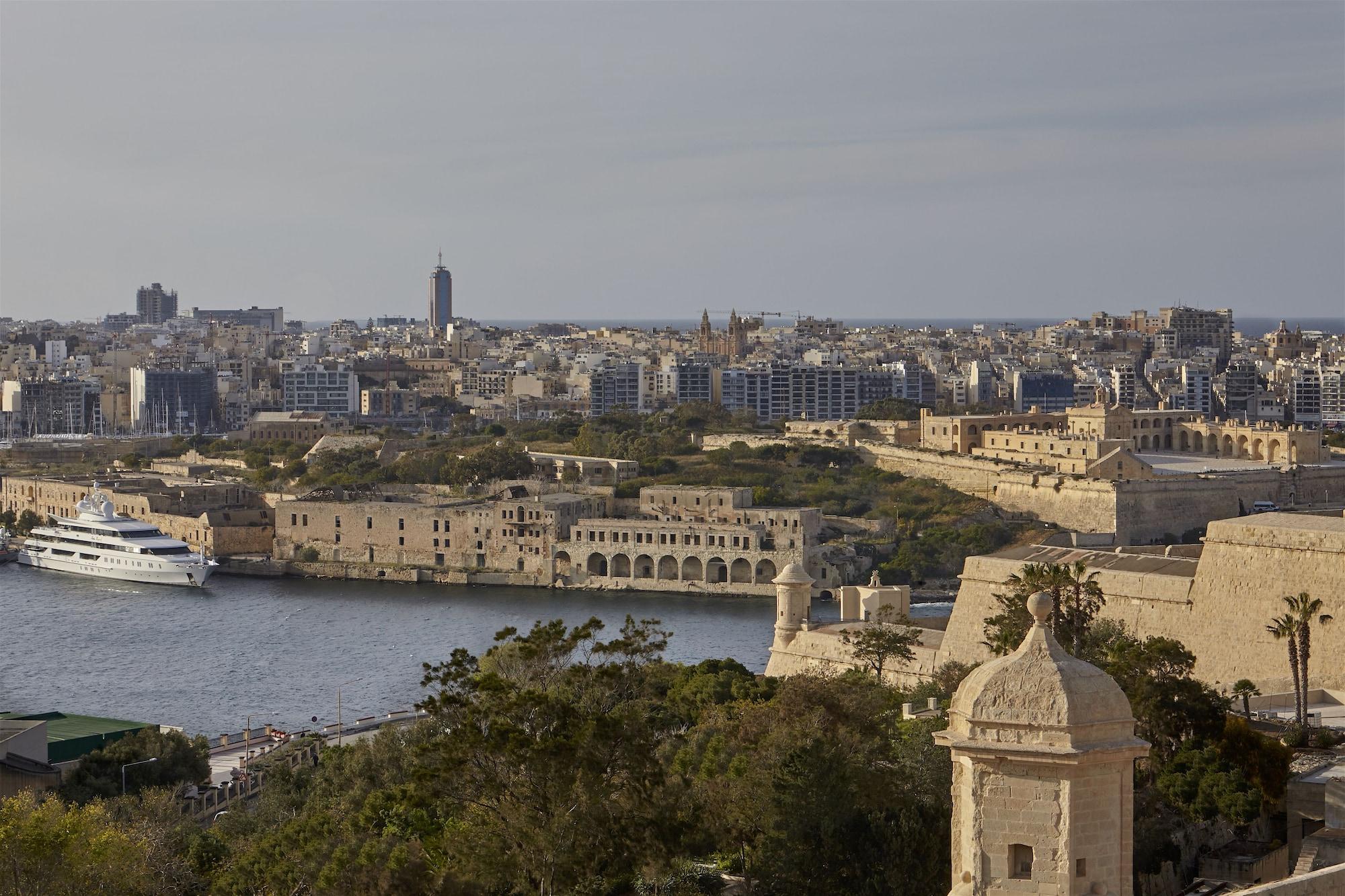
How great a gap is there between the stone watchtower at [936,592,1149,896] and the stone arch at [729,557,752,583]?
28.6m

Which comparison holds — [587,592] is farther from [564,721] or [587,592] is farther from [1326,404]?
[1326,404]

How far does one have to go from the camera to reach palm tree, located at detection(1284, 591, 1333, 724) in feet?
41.7

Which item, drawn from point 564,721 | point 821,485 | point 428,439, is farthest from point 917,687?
point 428,439

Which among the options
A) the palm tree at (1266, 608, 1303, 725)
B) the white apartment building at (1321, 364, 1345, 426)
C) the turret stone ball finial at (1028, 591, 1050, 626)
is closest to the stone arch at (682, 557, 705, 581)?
the palm tree at (1266, 608, 1303, 725)

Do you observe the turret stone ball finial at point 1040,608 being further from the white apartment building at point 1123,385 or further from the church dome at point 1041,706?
the white apartment building at point 1123,385

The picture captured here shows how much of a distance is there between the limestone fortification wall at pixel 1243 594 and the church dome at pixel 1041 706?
25.1 ft

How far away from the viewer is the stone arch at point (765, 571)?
3481 cm

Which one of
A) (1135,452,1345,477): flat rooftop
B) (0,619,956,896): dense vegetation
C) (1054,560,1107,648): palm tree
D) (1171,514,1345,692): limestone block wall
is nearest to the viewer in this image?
(0,619,956,896): dense vegetation

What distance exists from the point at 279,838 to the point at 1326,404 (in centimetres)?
5634

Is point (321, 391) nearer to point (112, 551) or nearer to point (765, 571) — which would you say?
point (112, 551)

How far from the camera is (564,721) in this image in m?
10.1

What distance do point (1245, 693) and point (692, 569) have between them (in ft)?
75.1

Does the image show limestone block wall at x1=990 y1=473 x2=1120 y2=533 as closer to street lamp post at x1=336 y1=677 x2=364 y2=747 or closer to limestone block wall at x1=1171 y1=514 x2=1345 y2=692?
street lamp post at x1=336 y1=677 x2=364 y2=747

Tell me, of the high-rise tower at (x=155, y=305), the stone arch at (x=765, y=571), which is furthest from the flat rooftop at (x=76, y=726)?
the high-rise tower at (x=155, y=305)
